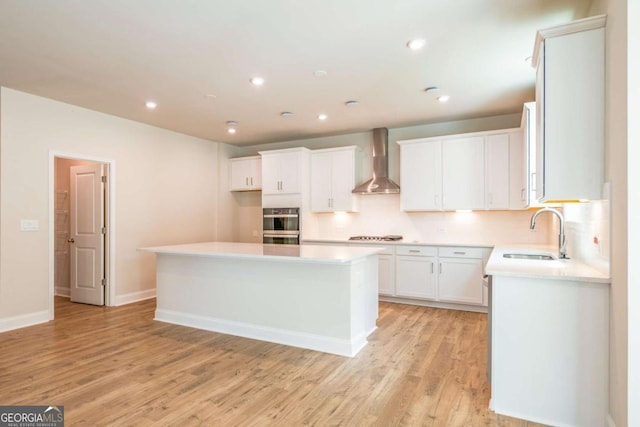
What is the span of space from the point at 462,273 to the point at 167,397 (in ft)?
12.2

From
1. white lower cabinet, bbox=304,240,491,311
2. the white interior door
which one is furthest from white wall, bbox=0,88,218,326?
white lower cabinet, bbox=304,240,491,311

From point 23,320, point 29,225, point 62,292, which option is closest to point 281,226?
point 29,225

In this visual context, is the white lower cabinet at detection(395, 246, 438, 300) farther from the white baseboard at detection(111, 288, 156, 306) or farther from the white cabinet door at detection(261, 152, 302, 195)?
the white baseboard at detection(111, 288, 156, 306)

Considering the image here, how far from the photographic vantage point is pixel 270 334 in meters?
3.50

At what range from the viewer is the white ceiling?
240 cm

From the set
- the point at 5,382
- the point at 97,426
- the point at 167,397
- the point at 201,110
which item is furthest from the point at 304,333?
the point at 201,110

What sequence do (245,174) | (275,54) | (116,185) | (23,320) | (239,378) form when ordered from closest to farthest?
(239,378) → (275,54) → (23,320) → (116,185) → (245,174)

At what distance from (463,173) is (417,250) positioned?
4.10 ft

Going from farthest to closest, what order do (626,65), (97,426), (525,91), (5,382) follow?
1. (525,91)
2. (5,382)
3. (97,426)
4. (626,65)

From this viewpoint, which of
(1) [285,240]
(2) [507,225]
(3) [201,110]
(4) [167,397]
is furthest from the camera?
(1) [285,240]

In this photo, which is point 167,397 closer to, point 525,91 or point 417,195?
point 417,195

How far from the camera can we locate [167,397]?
2418mm

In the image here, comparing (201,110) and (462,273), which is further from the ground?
(201,110)

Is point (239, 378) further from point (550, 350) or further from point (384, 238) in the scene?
point (384, 238)
